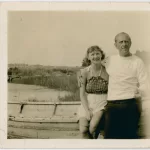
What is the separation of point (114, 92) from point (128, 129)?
152 mm

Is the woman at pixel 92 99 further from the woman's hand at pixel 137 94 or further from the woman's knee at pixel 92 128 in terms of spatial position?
the woman's hand at pixel 137 94

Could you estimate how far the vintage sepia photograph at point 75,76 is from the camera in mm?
1109

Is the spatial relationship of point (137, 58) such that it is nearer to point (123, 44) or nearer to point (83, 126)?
point (123, 44)

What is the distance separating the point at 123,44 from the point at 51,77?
0.31 m


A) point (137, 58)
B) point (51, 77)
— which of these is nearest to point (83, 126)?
point (51, 77)

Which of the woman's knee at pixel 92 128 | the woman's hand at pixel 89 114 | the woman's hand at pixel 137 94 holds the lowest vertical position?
the woman's knee at pixel 92 128

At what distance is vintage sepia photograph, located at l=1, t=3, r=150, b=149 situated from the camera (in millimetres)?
1109

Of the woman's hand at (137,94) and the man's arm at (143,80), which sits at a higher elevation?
the man's arm at (143,80)

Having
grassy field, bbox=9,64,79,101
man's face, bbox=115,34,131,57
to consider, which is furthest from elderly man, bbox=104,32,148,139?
grassy field, bbox=9,64,79,101

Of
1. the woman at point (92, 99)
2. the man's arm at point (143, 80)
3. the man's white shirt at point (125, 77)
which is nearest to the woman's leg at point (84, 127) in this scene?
the woman at point (92, 99)

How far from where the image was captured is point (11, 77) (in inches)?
44.3

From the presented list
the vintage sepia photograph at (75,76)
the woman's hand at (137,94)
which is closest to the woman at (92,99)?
the vintage sepia photograph at (75,76)

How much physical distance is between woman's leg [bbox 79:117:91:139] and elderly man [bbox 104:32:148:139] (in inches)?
2.8
